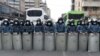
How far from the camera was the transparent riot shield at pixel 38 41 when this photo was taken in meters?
16.5

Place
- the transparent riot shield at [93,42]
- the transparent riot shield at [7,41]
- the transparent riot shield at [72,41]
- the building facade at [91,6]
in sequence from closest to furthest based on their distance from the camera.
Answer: the transparent riot shield at [93,42], the transparent riot shield at [72,41], the transparent riot shield at [7,41], the building facade at [91,6]

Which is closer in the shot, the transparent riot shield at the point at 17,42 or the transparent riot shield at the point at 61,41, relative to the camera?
the transparent riot shield at the point at 61,41

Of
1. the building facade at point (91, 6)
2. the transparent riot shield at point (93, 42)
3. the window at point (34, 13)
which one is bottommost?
the transparent riot shield at point (93, 42)

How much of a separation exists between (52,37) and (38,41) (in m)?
0.80

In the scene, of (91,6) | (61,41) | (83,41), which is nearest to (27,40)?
(61,41)

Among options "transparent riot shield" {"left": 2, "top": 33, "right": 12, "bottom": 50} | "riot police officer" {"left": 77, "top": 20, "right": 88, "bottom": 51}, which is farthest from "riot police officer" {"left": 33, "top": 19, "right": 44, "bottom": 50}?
"riot police officer" {"left": 77, "top": 20, "right": 88, "bottom": 51}

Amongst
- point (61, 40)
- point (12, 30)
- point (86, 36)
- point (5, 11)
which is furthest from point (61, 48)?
point (5, 11)

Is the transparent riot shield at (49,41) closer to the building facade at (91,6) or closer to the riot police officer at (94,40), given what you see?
the riot police officer at (94,40)

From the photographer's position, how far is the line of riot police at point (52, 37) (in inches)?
644

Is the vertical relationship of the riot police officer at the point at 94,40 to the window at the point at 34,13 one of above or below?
below

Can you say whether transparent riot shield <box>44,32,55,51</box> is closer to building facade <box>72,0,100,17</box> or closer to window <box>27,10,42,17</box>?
window <box>27,10,42,17</box>

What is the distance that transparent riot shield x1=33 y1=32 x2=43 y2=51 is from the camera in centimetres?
1645

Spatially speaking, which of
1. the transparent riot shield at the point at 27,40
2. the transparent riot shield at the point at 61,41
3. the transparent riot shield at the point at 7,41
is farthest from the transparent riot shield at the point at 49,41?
the transparent riot shield at the point at 7,41

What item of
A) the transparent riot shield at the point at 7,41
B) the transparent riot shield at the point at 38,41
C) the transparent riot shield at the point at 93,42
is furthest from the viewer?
the transparent riot shield at the point at 7,41
